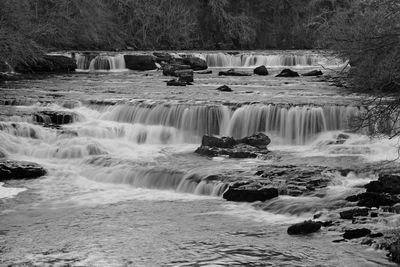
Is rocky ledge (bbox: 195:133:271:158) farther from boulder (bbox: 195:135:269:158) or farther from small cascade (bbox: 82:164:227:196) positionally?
small cascade (bbox: 82:164:227:196)

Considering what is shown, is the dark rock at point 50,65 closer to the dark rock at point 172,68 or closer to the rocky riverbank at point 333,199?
the dark rock at point 172,68

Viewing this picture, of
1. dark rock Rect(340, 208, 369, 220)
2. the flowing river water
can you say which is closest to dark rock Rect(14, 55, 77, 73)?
the flowing river water

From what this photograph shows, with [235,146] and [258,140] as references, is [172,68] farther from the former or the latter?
[235,146]

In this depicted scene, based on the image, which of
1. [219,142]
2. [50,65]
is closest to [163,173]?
[219,142]

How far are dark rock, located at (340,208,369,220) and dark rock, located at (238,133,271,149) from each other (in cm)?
704

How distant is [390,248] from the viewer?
32.8 feet

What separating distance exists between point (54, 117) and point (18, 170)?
5846 millimetres

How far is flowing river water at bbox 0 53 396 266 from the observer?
10477 millimetres

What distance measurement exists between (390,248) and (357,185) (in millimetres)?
4340

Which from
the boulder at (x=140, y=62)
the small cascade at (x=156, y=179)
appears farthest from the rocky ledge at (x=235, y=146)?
the boulder at (x=140, y=62)

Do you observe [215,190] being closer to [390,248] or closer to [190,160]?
[190,160]

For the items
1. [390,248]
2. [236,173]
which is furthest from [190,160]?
[390,248]

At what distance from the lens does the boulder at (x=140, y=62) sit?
3988cm

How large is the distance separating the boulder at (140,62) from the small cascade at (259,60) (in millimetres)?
5388
